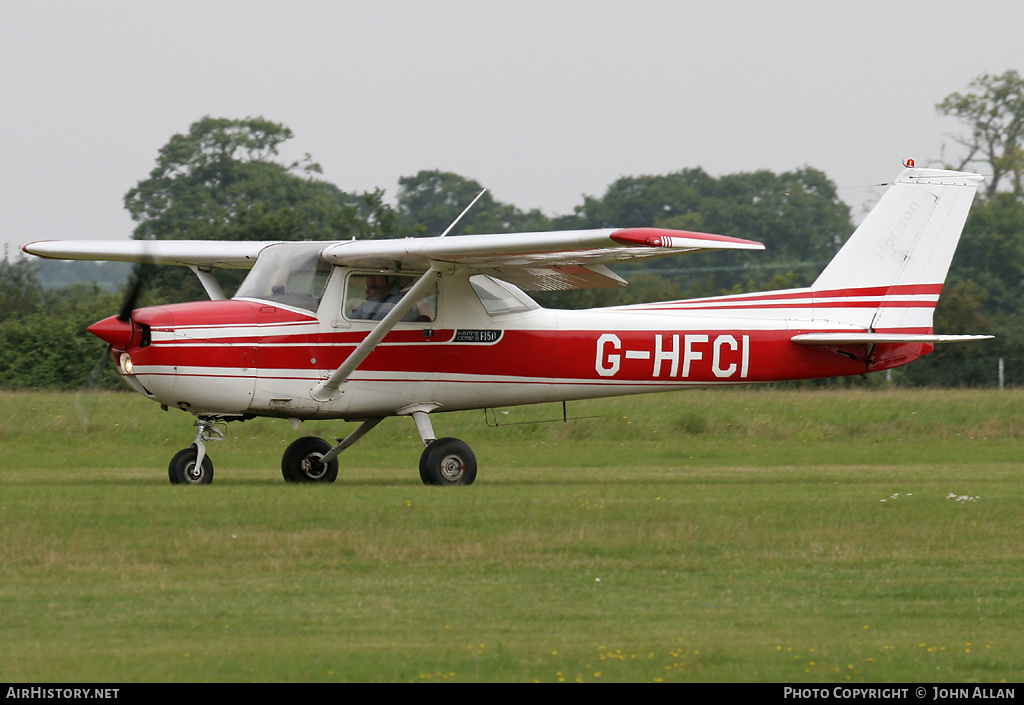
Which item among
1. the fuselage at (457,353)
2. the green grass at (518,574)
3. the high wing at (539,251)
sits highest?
the high wing at (539,251)

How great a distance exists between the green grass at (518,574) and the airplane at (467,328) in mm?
981

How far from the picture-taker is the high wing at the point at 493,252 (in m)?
12.6

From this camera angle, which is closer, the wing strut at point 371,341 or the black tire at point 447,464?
the wing strut at point 371,341

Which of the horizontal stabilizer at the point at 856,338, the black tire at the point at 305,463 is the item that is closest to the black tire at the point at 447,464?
the black tire at the point at 305,463

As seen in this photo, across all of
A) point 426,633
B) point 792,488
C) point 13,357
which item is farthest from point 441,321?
point 13,357

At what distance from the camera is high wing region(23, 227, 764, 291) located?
1261cm

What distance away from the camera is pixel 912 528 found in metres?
11.2

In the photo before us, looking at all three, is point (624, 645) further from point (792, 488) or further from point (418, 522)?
point (792, 488)

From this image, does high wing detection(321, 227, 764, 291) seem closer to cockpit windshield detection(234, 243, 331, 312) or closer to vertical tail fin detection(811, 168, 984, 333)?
cockpit windshield detection(234, 243, 331, 312)

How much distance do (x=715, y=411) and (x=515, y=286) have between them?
9.69 m

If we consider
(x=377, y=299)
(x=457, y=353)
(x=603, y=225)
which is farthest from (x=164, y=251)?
(x=603, y=225)

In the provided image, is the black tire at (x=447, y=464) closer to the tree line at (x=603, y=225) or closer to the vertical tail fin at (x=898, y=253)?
the vertical tail fin at (x=898, y=253)

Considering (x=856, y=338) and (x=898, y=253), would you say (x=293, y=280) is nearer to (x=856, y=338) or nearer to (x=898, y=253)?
(x=856, y=338)

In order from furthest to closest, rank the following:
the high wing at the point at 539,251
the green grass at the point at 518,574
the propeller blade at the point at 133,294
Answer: the propeller blade at the point at 133,294 → the high wing at the point at 539,251 → the green grass at the point at 518,574
